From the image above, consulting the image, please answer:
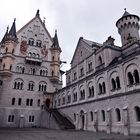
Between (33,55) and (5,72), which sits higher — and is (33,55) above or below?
above

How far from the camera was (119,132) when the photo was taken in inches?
920

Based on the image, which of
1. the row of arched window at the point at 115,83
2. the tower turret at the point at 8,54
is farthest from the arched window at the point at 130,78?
the tower turret at the point at 8,54

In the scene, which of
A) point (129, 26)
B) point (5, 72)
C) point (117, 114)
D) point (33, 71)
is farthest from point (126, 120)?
point (33, 71)

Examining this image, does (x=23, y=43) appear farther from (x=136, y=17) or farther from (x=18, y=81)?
(x=136, y=17)

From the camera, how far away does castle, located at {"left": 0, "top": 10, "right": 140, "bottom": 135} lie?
952 inches

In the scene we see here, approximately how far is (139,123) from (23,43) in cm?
3960

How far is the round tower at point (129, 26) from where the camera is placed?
4178 cm

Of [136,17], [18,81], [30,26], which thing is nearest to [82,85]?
[18,81]

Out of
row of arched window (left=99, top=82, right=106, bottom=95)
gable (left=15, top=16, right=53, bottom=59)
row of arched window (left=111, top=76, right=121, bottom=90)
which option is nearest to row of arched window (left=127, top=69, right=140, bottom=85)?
row of arched window (left=111, top=76, right=121, bottom=90)

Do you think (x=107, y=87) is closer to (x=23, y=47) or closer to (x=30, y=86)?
(x=30, y=86)

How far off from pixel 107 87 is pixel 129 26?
2195 cm

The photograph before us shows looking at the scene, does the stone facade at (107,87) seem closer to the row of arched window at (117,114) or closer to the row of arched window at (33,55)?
the row of arched window at (117,114)

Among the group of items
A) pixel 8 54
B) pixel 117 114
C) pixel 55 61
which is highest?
pixel 8 54

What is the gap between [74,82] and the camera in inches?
1702
